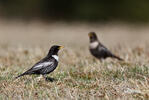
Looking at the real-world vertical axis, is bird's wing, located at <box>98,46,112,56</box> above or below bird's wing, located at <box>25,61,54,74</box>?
below

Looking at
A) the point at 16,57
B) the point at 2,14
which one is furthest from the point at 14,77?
the point at 2,14

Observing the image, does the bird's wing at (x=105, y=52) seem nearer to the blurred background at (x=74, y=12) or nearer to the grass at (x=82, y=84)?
the grass at (x=82, y=84)

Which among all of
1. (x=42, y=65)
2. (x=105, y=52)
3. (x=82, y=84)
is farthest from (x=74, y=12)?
(x=82, y=84)

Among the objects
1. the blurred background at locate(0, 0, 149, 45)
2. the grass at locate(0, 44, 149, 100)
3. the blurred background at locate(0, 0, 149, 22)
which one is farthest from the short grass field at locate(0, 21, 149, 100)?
the blurred background at locate(0, 0, 149, 22)

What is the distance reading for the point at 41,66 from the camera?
21.8 feet

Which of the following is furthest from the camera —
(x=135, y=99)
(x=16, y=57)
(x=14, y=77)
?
(x=16, y=57)

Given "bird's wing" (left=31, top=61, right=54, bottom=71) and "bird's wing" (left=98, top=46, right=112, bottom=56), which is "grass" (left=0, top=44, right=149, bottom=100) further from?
"bird's wing" (left=98, top=46, right=112, bottom=56)

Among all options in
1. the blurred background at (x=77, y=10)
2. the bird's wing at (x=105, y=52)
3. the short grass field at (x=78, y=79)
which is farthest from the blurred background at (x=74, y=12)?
the short grass field at (x=78, y=79)

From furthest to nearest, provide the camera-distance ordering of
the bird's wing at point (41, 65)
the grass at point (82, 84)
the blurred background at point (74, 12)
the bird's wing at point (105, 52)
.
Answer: the blurred background at point (74, 12)
the bird's wing at point (105, 52)
the bird's wing at point (41, 65)
the grass at point (82, 84)

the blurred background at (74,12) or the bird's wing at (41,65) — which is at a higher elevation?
the bird's wing at (41,65)

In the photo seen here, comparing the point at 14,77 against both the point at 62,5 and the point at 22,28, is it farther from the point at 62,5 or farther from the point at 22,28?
the point at 62,5

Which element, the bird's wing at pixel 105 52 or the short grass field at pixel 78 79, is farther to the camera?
the bird's wing at pixel 105 52

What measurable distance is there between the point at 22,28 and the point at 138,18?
8.73m

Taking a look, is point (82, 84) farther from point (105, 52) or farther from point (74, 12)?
point (74, 12)
